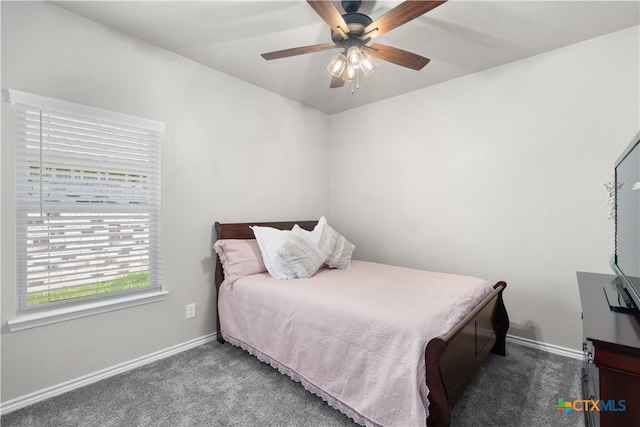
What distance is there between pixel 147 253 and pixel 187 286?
1.51 feet

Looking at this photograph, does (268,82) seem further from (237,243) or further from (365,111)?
(237,243)

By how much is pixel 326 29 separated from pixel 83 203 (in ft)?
7.04

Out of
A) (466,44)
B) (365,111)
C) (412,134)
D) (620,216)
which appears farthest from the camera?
(365,111)

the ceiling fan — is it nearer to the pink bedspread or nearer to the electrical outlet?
the pink bedspread

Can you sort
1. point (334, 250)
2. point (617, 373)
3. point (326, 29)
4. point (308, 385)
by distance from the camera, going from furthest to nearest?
point (334, 250)
point (326, 29)
point (308, 385)
point (617, 373)

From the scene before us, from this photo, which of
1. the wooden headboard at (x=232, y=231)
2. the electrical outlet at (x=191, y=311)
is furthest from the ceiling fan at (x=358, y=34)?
the electrical outlet at (x=191, y=311)

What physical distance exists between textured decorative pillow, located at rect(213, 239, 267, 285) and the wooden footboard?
1729 mm

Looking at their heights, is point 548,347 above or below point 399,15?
below

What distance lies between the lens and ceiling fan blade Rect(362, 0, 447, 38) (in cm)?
149

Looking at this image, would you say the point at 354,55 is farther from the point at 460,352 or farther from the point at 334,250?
the point at 460,352

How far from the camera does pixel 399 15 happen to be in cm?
160

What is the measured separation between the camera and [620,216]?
1639 millimetres

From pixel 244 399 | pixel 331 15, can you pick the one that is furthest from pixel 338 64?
pixel 244 399

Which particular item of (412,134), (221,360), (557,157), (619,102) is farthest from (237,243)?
(619,102)
